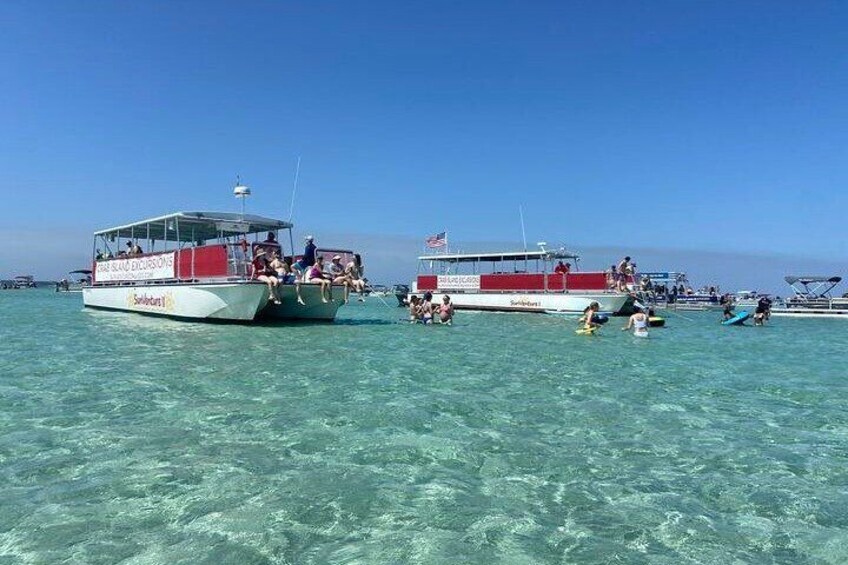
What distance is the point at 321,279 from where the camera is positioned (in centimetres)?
2309

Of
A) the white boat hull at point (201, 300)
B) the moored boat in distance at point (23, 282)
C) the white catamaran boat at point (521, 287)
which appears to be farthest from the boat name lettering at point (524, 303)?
the moored boat in distance at point (23, 282)

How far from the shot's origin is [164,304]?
2503 centimetres

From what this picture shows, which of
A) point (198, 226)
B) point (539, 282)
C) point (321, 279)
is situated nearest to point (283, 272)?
point (321, 279)

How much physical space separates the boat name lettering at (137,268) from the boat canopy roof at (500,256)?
21176mm

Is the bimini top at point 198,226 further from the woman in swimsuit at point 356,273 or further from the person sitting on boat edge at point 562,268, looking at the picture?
the person sitting on boat edge at point 562,268

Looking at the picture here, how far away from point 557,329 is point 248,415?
19.0 metres

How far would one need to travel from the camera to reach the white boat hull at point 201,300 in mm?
21406

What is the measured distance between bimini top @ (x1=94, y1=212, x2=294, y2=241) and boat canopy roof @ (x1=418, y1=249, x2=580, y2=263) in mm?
18037

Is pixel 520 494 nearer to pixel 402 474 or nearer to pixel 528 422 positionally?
pixel 402 474

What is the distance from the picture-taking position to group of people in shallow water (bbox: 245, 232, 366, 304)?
2148 centimetres

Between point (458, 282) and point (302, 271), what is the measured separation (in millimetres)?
19792

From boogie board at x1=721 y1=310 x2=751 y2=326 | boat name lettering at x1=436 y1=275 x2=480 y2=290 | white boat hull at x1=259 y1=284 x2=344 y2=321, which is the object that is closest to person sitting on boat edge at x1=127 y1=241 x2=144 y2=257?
white boat hull at x1=259 y1=284 x2=344 y2=321

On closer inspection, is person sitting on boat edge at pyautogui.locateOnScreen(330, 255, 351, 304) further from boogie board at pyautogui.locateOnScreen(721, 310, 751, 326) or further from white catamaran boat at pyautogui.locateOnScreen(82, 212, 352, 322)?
boogie board at pyautogui.locateOnScreen(721, 310, 751, 326)

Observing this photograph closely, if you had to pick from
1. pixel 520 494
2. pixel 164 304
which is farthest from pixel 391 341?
pixel 520 494
